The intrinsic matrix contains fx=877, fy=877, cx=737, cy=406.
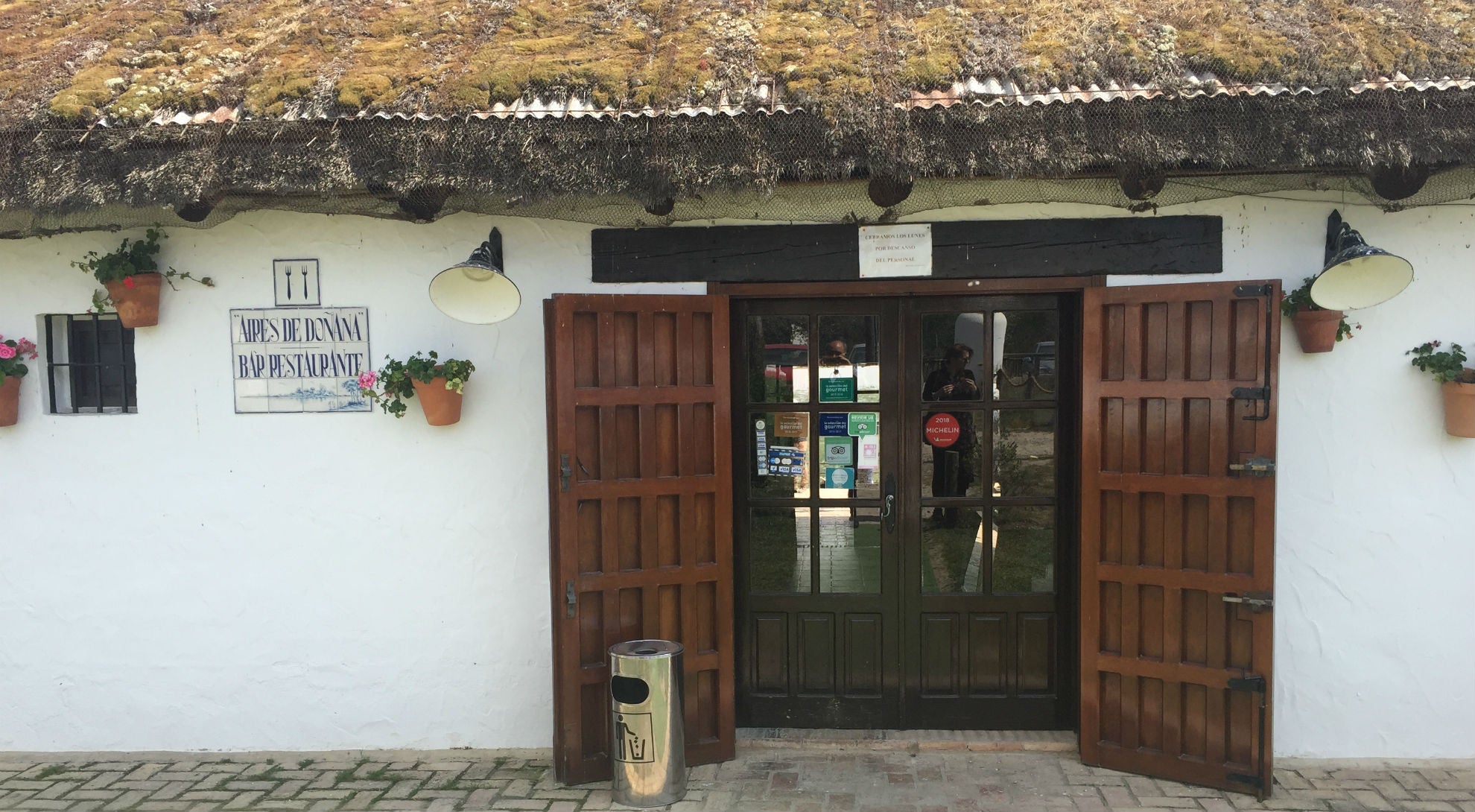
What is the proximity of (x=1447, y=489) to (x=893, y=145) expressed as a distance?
117 inches

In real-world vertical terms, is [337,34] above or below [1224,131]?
above

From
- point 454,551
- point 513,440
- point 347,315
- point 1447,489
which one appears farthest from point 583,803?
point 1447,489

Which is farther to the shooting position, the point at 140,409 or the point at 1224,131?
the point at 140,409

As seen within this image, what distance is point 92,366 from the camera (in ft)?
14.4

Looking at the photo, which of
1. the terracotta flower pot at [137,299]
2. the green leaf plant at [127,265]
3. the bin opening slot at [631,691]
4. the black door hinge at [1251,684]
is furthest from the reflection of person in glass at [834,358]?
the terracotta flower pot at [137,299]

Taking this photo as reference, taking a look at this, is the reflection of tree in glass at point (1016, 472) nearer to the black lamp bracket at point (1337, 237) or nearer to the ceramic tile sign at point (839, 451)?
the ceramic tile sign at point (839, 451)

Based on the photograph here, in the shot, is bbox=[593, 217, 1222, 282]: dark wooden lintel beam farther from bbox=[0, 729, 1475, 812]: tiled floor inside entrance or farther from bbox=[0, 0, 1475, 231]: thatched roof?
bbox=[0, 729, 1475, 812]: tiled floor inside entrance

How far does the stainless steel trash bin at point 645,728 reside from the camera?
149 inches

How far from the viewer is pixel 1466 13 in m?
3.92

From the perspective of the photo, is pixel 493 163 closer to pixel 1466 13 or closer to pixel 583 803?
pixel 583 803

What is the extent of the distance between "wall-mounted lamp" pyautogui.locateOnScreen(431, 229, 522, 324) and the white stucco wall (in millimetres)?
356

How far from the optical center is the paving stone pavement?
12.4ft

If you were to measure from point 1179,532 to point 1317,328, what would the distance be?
1.07 meters

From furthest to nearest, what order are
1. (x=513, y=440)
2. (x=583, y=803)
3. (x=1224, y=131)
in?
(x=513, y=440) → (x=583, y=803) → (x=1224, y=131)
